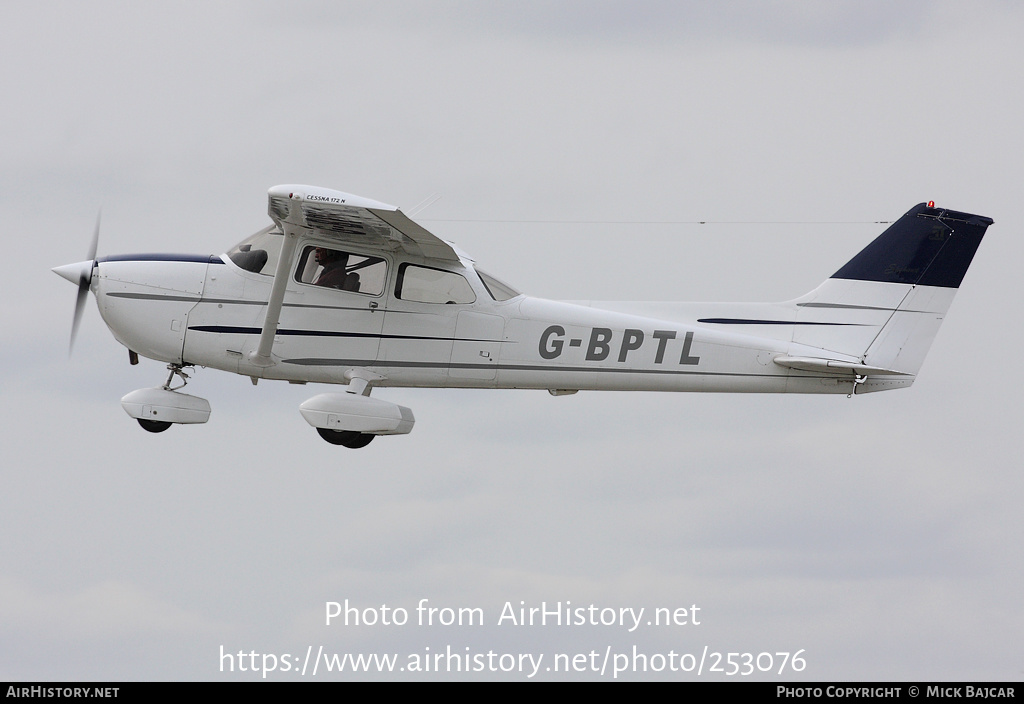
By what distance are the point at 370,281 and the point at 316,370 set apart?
3.81 feet

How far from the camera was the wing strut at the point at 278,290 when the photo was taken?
13.4 m

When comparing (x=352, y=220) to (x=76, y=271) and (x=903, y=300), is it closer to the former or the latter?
(x=76, y=271)

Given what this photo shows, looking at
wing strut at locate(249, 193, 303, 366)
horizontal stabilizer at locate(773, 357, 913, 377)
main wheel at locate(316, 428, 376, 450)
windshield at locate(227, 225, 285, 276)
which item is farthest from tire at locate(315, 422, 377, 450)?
horizontal stabilizer at locate(773, 357, 913, 377)

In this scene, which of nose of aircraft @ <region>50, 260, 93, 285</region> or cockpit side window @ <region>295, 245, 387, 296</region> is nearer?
cockpit side window @ <region>295, 245, 387, 296</region>

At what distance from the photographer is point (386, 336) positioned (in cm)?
1391

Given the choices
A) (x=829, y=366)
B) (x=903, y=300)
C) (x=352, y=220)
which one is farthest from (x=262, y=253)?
(x=903, y=300)

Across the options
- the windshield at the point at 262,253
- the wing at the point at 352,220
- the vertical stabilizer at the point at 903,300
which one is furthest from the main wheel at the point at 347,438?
the vertical stabilizer at the point at 903,300

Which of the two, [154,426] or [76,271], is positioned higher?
[76,271]

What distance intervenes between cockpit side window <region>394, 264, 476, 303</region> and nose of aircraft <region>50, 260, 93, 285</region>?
3.49 m

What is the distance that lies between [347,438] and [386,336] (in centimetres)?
141

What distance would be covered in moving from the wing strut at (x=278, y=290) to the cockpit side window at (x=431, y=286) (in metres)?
1.22

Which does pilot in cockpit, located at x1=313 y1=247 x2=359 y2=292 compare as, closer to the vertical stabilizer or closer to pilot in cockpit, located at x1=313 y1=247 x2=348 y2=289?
pilot in cockpit, located at x1=313 y1=247 x2=348 y2=289

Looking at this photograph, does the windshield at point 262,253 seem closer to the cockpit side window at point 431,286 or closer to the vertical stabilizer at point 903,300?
the cockpit side window at point 431,286

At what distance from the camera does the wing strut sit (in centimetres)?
1341
